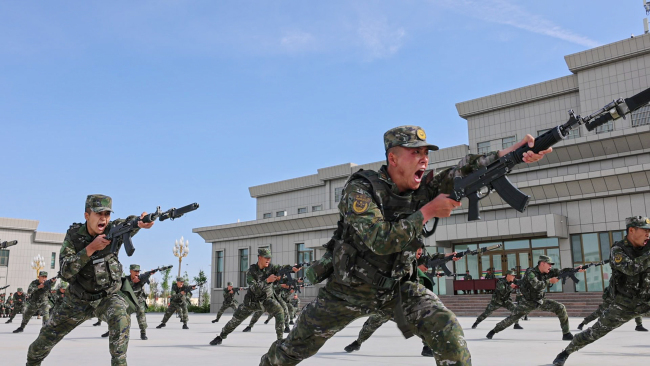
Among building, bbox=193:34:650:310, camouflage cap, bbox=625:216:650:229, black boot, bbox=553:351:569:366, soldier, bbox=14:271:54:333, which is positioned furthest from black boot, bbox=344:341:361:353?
building, bbox=193:34:650:310

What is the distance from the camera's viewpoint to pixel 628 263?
6902 mm

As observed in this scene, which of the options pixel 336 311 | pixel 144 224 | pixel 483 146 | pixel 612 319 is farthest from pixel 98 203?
pixel 483 146

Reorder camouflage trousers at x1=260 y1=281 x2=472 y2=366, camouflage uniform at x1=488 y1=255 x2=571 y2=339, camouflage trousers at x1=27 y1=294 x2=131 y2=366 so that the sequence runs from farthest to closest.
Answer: camouflage uniform at x1=488 y1=255 x2=571 y2=339 → camouflage trousers at x1=27 y1=294 x2=131 y2=366 → camouflage trousers at x1=260 y1=281 x2=472 y2=366

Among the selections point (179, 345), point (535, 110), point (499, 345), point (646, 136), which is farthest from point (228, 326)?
point (535, 110)

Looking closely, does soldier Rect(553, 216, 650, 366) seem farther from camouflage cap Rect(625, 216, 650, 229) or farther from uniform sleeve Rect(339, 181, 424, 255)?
uniform sleeve Rect(339, 181, 424, 255)

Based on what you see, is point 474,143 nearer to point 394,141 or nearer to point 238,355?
point 238,355

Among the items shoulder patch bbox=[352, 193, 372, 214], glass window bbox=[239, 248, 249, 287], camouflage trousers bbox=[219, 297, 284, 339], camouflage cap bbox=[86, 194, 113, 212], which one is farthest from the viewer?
glass window bbox=[239, 248, 249, 287]

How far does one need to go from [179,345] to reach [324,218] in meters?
28.4

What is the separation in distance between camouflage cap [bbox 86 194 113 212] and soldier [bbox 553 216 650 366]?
5.87 meters

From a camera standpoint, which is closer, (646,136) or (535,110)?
(646,136)

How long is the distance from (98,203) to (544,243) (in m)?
27.7

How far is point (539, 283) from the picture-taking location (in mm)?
12094

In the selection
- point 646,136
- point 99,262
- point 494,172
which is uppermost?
point 646,136

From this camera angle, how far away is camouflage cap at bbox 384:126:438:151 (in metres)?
3.97
